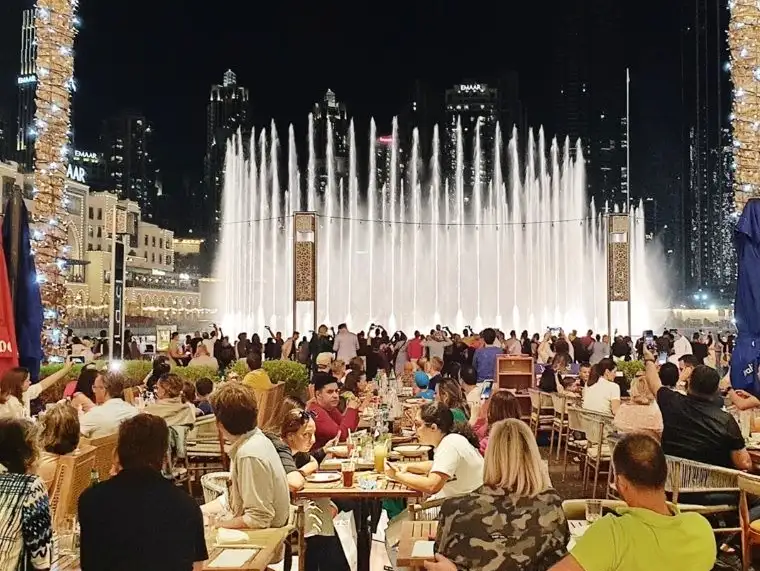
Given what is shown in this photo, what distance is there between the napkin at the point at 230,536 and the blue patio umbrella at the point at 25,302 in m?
3.15

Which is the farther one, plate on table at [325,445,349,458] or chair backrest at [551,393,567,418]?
chair backrest at [551,393,567,418]

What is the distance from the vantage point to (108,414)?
7.04m

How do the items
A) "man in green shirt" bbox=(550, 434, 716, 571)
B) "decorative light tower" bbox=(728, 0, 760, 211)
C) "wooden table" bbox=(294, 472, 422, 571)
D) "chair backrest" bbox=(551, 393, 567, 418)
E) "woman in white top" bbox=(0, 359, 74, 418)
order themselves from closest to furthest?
"man in green shirt" bbox=(550, 434, 716, 571) → "wooden table" bbox=(294, 472, 422, 571) → "woman in white top" bbox=(0, 359, 74, 418) → "decorative light tower" bbox=(728, 0, 760, 211) → "chair backrest" bbox=(551, 393, 567, 418)

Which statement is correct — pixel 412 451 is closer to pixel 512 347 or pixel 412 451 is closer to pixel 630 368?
pixel 630 368

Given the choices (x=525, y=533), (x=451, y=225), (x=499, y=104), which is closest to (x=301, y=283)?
(x=451, y=225)

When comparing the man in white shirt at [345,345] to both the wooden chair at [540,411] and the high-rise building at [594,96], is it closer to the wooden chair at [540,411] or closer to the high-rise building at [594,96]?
the wooden chair at [540,411]

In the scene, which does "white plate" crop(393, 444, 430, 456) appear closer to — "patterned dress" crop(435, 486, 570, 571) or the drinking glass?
the drinking glass

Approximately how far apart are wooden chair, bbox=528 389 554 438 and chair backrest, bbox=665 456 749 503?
18.5 feet

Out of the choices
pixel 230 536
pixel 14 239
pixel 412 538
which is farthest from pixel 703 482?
pixel 14 239

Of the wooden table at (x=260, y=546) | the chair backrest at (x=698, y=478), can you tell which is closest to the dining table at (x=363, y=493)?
the wooden table at (x=260, y=546)

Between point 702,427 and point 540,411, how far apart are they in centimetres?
584

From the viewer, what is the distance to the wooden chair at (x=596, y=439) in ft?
27.0

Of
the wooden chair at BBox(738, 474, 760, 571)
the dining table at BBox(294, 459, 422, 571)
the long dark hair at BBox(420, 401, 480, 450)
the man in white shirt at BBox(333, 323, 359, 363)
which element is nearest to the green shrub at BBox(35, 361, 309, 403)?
the man in white shirt at BBox(333, 323, 359, 363)

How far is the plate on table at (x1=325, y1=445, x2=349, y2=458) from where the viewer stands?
6.40m
